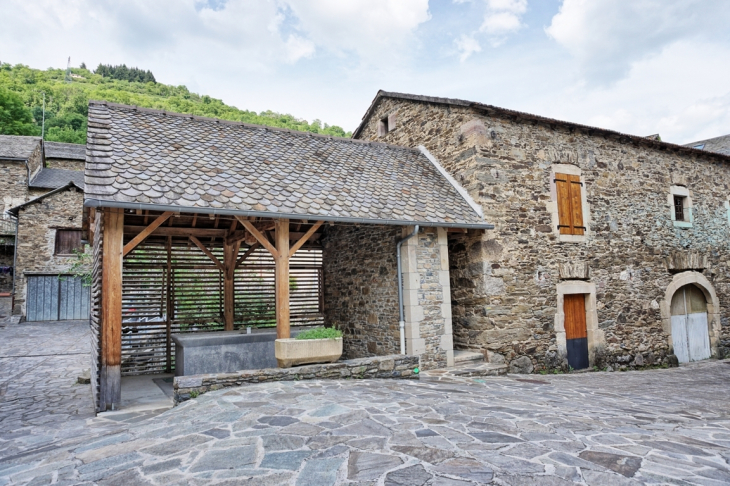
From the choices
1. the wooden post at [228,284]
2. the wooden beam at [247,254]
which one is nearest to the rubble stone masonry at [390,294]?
the wooden beam at [247,254]

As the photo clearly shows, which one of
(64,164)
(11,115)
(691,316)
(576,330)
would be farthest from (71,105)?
(691,316)

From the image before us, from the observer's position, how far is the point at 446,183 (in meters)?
9.52

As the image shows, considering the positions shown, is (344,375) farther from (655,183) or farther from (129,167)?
(655,183)

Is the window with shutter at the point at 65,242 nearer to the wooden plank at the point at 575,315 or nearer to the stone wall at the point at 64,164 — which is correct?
the stone wall at the point at 64,164

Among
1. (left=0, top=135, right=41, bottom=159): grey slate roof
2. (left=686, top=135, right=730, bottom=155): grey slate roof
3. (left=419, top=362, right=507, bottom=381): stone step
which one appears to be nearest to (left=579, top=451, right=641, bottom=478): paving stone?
(left=419, top=362, right=507, bottom=381): stone step

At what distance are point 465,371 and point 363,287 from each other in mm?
2664

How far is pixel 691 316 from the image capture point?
11641 millimetres

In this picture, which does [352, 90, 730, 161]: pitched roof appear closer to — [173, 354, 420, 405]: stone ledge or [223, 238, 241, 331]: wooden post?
[173, 354, 420, 405]: stone ledge

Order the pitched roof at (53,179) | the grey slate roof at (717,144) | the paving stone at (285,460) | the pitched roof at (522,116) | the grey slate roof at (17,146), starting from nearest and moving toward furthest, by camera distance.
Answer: the paving stone at (285,460) → the pitched roof at (522,116) → the grey slate roof at (717,144) → the grey slate roof at (17,146) → the pitched roof at (53,179)

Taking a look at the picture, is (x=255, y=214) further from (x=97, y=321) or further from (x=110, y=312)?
(x=97, y=321)

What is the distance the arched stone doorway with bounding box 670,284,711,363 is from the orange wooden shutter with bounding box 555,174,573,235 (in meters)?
4.12

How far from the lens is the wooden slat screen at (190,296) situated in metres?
9.38

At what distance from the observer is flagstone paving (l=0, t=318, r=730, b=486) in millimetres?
3152

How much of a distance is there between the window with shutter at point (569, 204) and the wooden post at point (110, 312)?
806 centimetres
